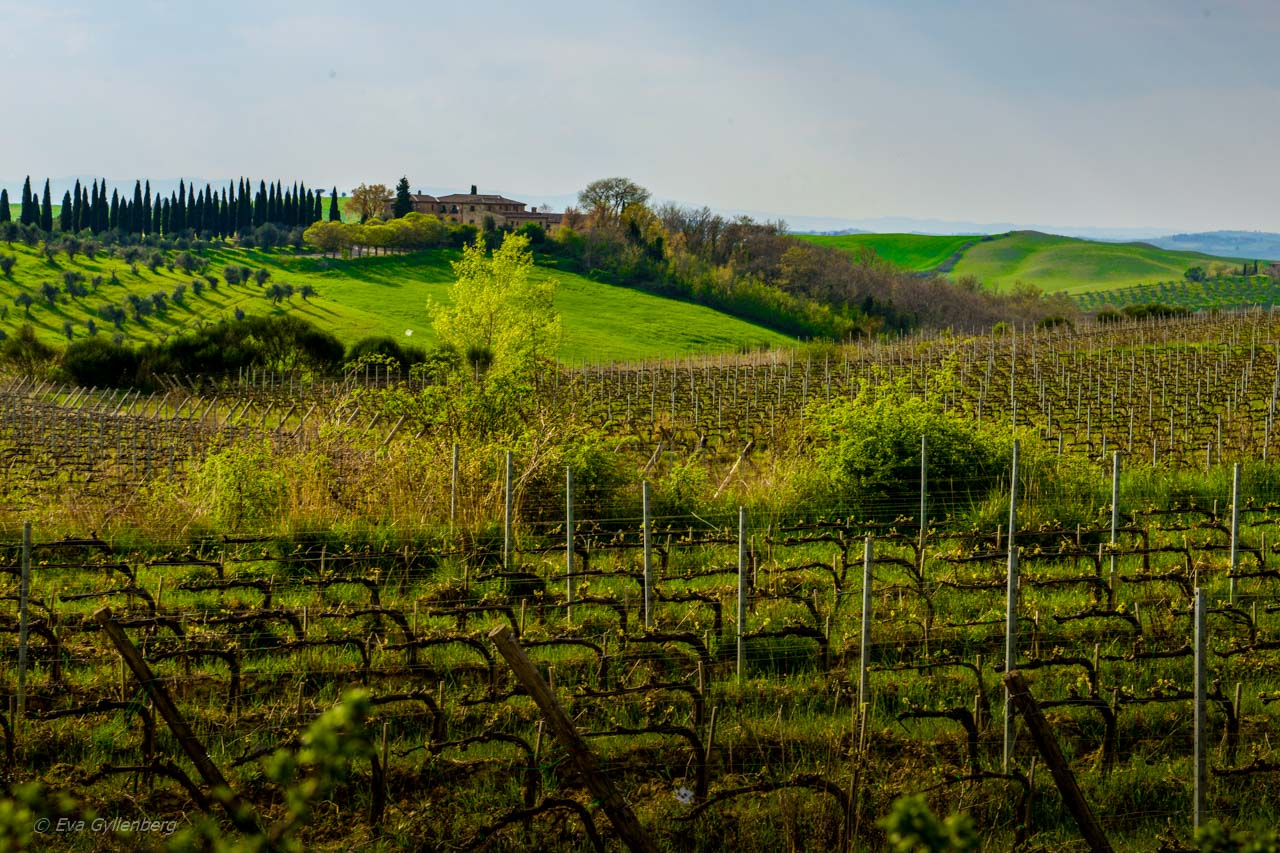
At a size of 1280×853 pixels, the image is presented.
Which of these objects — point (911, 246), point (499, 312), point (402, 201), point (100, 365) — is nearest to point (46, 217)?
point (402, 201)

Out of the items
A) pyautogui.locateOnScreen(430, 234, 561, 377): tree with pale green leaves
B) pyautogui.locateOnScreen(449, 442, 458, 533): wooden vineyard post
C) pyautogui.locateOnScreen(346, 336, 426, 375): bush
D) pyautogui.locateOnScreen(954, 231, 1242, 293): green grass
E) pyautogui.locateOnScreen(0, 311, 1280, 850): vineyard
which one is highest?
pyautogui.locateOnScreen(954, 231, 1242, 293): green grass

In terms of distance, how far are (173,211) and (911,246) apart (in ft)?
395

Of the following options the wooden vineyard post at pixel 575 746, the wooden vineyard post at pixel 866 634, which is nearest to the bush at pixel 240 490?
the wooden vineyard post at pixel 866 634

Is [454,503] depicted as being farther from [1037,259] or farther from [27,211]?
[1037,259]

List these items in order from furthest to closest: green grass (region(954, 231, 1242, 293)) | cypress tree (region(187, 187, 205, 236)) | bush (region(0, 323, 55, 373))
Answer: green grass (region(954, 231, 1242, 293)) → cypress tree (region(187, 187, 205, 236)) → bush (region(0, 323, 55, 373))

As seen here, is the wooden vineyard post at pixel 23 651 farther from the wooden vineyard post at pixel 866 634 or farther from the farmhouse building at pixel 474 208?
the farmhouse building at pixel 474 208

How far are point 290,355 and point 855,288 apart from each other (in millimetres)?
67532

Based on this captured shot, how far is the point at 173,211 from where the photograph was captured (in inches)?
4008

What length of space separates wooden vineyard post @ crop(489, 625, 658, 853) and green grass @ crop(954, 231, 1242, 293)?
499ft

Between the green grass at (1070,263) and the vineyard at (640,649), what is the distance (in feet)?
472

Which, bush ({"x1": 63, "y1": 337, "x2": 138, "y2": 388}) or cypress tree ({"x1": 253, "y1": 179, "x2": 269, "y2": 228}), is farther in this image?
cypress tree ({"x1": 253, "y1": 179, "x2": 269, "y2": 228})

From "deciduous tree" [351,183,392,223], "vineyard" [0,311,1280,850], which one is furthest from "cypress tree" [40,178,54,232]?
"vineyard" [0,311,1280,850]

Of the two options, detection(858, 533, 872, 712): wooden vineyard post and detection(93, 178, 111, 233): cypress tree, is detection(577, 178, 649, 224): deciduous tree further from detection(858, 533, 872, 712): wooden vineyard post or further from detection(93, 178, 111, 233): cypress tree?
detection(858, 533, 872, 712): wooden vineyard post

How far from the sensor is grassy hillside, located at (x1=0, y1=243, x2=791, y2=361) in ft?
210
